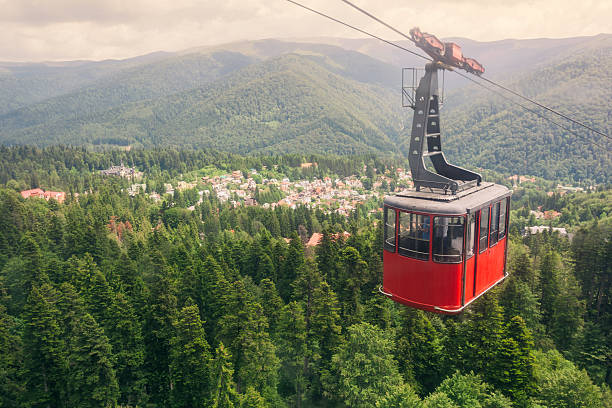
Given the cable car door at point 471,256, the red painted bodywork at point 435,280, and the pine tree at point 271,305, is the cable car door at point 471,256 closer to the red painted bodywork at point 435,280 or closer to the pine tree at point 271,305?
the red painted bodywork at point 435,280

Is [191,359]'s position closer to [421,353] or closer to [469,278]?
[421,353]

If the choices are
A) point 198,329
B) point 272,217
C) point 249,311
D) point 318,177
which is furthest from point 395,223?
point 318,177

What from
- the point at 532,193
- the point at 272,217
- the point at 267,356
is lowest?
the point at 532,193

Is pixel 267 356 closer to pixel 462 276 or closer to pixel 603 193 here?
pixel 462 276

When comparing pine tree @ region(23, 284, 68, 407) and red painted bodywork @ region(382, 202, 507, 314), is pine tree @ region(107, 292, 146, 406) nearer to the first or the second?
pine tree @ region(23, 284, 68, 407)

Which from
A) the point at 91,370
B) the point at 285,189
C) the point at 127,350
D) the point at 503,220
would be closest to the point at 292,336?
the point at 127,350

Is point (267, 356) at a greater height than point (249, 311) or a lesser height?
lesser
